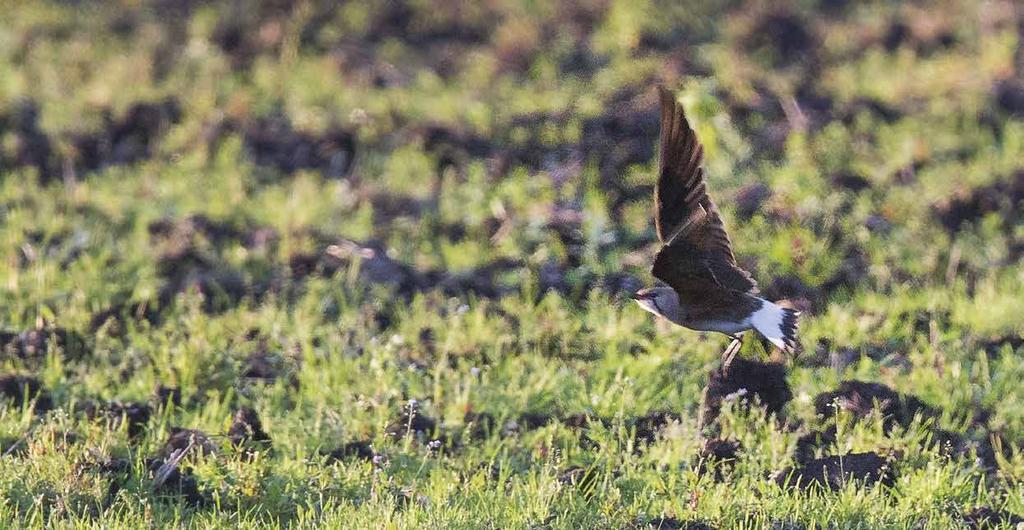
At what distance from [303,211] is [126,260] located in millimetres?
→ 1096

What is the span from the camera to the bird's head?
5.56 metres

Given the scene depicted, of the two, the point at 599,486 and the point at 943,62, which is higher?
the point at 943,62

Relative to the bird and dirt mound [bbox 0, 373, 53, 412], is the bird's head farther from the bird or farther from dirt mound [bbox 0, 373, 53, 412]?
dirt mound [bbox 0, 373, 53, 412]

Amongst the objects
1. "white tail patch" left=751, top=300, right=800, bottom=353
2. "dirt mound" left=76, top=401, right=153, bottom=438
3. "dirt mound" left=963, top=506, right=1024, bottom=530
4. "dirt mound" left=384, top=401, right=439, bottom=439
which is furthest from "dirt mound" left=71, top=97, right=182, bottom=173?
"dirt mound" left=963, top=506, right=1024, bottom=530

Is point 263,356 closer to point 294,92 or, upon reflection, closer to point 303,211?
point 303,211

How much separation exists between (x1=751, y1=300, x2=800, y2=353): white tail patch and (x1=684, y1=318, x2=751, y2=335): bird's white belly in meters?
0.05

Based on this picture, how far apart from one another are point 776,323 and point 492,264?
2216 millimetres

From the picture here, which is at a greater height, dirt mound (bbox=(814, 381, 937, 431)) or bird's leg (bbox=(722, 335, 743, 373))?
bird's leg (bbox=(722, 335, 743, 373))

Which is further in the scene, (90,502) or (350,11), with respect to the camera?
(350,11)

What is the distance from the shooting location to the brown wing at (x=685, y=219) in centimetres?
517

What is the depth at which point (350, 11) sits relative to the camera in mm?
11195

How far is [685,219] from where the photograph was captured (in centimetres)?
525

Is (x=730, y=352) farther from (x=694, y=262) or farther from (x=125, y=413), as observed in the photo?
(x=125, y=413)

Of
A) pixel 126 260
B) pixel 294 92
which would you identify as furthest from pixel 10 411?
pixel 294 92
